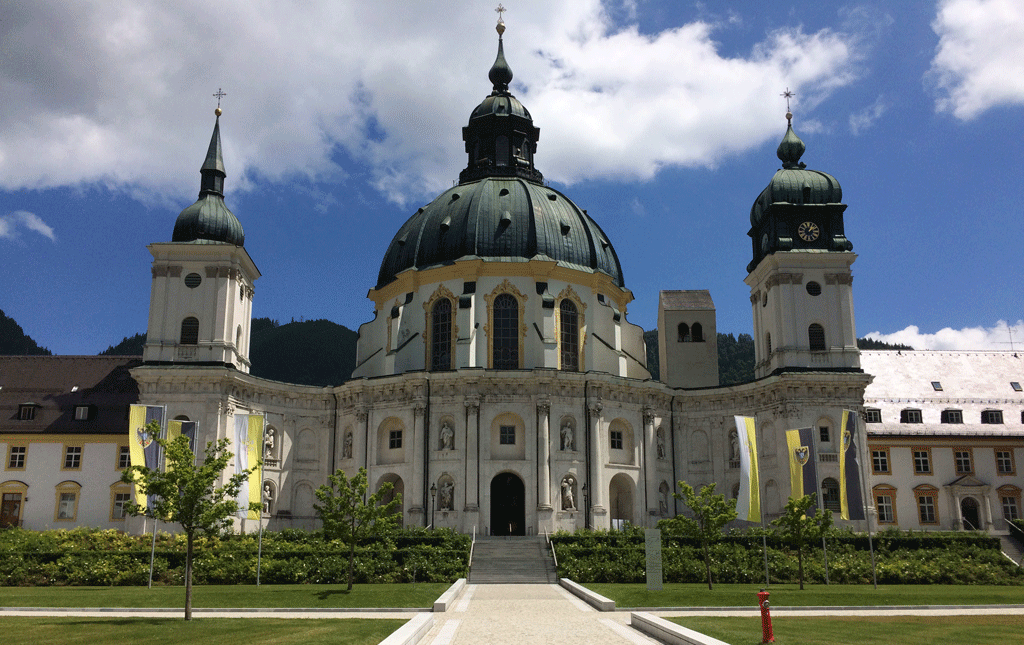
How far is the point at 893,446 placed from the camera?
215 ft

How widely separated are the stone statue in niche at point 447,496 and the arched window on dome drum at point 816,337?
27.3 meters

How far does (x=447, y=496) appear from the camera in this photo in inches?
2359

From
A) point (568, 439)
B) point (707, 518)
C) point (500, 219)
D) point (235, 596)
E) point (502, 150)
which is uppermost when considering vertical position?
point (502, 150)

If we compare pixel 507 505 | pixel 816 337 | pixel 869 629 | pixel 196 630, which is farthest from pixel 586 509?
pixel 196 630

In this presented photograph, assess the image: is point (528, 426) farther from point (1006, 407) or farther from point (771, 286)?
point (1006, 407)

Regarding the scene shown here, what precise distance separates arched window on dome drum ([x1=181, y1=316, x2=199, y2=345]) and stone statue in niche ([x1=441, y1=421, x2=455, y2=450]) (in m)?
18.3

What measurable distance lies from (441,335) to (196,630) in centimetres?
4408

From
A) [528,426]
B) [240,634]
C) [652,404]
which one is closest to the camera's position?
[240,634]

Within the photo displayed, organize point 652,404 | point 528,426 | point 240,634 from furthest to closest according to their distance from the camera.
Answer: point 652,404, point 528,426, point 240,634

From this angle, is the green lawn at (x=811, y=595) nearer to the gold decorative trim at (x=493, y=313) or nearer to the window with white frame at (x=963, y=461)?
the window with white frame at (x=963, y=461)

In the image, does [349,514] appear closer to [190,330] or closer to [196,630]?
[196,630]

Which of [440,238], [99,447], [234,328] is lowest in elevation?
[99,447]

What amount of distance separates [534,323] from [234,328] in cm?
2136

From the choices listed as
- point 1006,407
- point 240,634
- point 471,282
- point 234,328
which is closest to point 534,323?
point 471,282
